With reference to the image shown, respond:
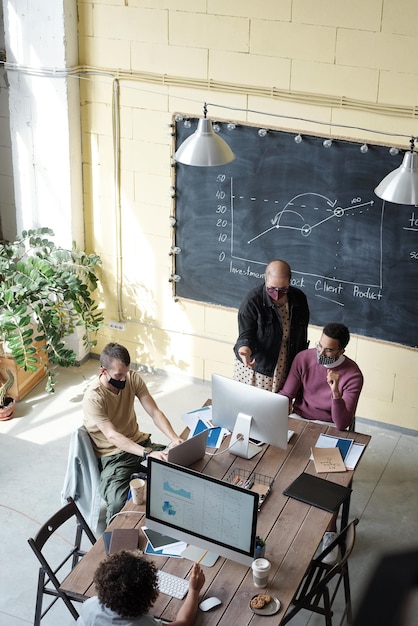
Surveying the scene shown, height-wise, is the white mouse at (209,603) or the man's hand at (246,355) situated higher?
the man's hand at (246,355)

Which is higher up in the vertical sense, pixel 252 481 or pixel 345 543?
pixel 252 481

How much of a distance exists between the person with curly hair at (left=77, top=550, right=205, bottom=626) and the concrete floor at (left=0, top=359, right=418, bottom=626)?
1.28 m

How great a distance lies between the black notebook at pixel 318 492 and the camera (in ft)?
11.6

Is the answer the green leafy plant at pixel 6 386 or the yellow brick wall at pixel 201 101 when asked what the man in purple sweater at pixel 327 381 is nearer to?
the yellow brick wall at pixel 201 101

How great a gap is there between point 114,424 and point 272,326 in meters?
1.14

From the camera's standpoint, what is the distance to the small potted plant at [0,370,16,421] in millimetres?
5512

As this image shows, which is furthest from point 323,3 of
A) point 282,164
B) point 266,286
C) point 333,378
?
point 333,378

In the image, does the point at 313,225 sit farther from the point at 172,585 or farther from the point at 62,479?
the point at 172,585

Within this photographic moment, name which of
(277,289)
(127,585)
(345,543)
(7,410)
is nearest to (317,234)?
(277,289)

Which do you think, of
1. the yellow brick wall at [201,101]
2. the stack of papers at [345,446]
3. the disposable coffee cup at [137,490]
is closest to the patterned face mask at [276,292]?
the stack of papers at [345,446]

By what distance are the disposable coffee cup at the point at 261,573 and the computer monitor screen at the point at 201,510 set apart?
42 mm

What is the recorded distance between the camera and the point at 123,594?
255cm

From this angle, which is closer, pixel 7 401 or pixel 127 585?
pixel 127 585

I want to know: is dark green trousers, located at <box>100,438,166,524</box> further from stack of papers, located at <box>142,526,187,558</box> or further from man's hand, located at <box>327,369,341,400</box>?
man's hand, located at <box>327,369,341,400</box>
